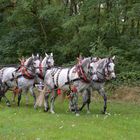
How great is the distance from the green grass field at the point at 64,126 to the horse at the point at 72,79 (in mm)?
876

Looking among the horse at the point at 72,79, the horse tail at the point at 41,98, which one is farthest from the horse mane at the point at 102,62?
the horse tail at the point at 41,98

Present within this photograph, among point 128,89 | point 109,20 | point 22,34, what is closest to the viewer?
point 128,89

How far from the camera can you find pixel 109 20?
23984mm

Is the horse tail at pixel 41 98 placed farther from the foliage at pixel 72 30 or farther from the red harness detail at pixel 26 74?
the foliage at pixel 72 30

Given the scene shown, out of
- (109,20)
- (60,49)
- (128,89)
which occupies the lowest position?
(128,89)

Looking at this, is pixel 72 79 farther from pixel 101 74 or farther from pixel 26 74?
pixel 26 74

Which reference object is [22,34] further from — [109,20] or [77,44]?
[109,20]

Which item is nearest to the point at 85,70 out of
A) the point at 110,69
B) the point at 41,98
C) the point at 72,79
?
the point at 72,79

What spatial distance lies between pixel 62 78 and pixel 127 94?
6.40m

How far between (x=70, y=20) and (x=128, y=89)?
5.51m

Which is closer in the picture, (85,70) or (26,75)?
(85,70)

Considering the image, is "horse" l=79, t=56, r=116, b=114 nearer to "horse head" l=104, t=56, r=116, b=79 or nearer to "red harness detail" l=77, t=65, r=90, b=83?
"horse head" l=104, t=56, r=116, b=79

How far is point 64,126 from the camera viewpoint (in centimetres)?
1279

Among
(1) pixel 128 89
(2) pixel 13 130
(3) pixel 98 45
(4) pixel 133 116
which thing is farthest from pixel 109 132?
(3) pixel 98 45
